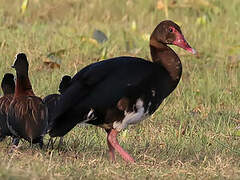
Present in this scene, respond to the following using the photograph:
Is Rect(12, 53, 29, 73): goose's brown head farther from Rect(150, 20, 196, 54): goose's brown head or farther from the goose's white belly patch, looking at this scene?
Rect(150, 20, 196, 54): goose's brown head

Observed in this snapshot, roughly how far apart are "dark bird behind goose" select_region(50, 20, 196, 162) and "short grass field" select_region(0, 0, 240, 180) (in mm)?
262

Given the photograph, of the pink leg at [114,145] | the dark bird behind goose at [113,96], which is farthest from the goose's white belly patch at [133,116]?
the pink leg at [114,145]

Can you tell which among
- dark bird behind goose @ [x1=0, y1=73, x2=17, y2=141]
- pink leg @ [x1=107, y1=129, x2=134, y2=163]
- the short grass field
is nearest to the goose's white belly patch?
pink leg @ [x1=107, y1=129, x2=134, y2=163]

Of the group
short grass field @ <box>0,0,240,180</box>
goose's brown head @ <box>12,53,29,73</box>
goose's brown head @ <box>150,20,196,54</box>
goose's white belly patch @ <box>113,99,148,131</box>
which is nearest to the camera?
short grass field @ <box>0,0,240,180</box>

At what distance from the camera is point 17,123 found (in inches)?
216

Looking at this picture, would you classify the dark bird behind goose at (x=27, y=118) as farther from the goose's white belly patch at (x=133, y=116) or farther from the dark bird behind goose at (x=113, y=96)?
the goose's white belly patch at (x=133, y=116)

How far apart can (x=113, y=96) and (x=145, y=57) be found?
3.71m

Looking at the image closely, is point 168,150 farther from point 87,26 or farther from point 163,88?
point 87,26

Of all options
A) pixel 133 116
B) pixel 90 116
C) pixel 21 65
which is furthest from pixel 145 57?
pixel 90 116

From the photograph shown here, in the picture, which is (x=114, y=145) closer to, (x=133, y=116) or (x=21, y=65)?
(x=133, y=116)

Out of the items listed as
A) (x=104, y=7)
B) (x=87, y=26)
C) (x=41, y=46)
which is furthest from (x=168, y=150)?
(x=104, y=7)

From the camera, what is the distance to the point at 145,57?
364 inches

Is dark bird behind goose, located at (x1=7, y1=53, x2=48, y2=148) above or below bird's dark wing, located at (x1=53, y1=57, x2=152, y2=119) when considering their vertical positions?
below

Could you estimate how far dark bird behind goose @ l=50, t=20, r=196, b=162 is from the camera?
18.0 feet
